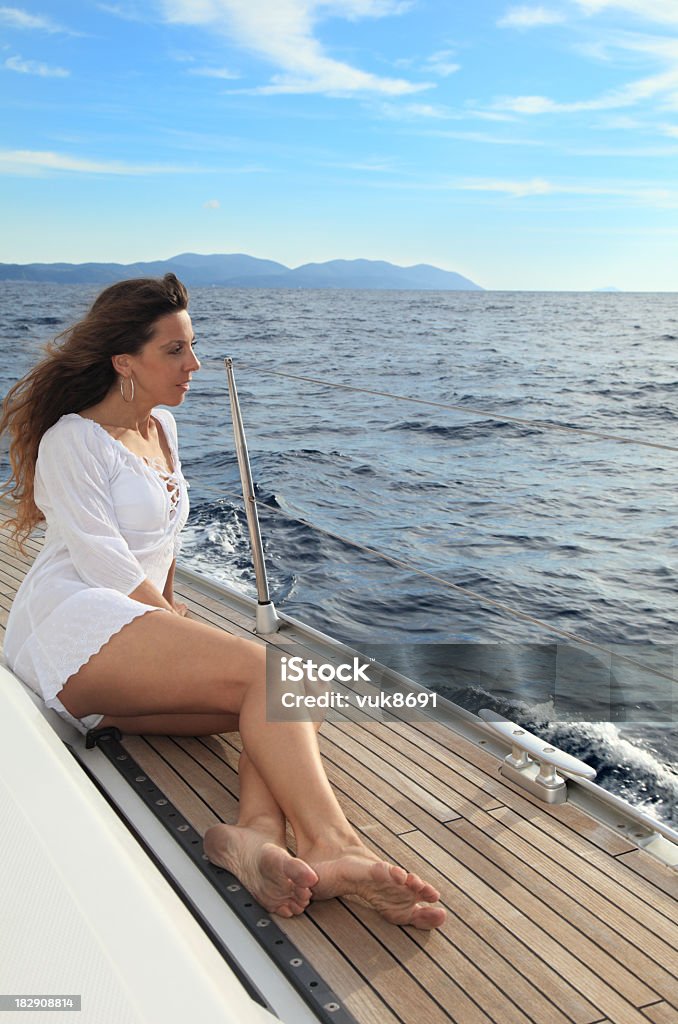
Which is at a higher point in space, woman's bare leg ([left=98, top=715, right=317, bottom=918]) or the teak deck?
woman's bare leg ([left=98, top=715, right=317, bottom=918])

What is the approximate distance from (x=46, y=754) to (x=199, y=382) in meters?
10.0

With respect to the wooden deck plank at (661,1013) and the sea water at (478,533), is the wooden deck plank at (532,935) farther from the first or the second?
the sea water at (478,533)

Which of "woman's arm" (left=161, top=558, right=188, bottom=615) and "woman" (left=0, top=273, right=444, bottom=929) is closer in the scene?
"woman" (left=0, top=273, right=444, bottom=929)

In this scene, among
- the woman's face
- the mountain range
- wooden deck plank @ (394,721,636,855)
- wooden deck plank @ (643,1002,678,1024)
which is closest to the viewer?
wooden deck plank @ (643,1002,678,1024)

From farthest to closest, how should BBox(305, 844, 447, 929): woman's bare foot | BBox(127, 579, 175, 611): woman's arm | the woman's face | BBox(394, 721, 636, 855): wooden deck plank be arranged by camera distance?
the woman's face < BBox(127, 579, 175, 611): woman's arm < BBox(394, 721, 636, 855): wooden deck plank < BBox(305, 844, 447, 929): woman's bare foot

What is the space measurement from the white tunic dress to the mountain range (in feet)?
105

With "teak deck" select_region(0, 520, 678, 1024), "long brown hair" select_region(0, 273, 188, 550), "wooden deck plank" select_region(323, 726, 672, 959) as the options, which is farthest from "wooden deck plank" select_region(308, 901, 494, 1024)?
"long brown hair" select_region(0, 273, 188, 550)

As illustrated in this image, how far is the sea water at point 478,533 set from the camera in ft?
10.7

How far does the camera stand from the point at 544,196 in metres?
44.5

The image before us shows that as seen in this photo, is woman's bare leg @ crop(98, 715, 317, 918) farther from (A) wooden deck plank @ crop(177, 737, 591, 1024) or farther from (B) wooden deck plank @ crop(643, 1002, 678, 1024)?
(B) wooden deck plank @ crop(643, 1002, 678, 1024)

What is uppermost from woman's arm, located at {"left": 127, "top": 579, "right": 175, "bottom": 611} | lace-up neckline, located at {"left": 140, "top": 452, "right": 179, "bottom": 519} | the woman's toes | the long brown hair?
the long brown hair

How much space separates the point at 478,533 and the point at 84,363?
471cm

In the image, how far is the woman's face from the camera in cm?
174

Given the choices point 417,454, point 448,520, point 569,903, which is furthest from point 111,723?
point 417,454
